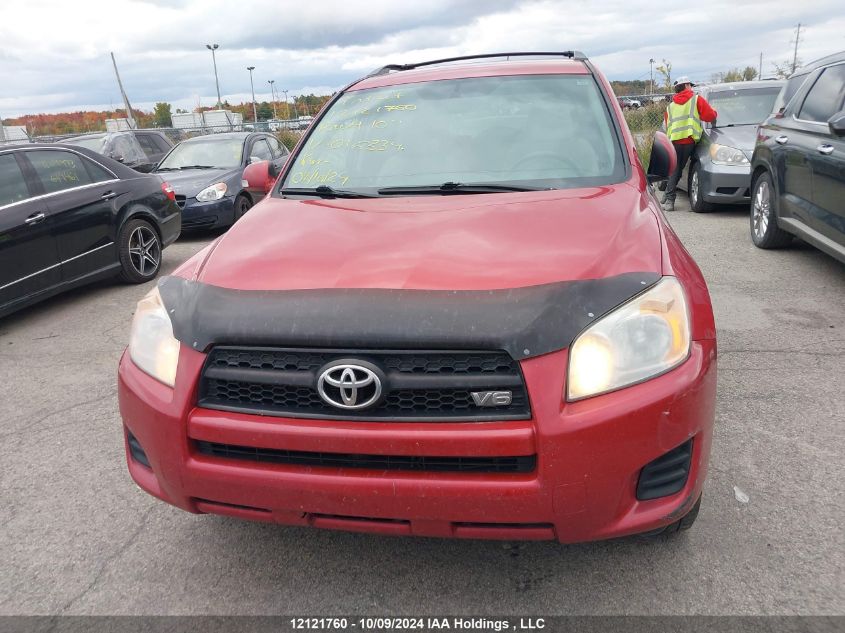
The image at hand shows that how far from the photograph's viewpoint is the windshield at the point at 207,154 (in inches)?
412

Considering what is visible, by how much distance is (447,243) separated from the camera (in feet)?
7.62

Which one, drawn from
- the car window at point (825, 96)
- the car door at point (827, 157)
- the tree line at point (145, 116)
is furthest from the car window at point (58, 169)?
the tree line at point (145, 116)

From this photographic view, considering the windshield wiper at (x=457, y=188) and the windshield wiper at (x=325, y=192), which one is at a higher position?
the windshield wiper at (x=457, y=188)

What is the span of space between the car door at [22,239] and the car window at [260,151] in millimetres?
4995

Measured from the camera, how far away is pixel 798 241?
7.17 metres

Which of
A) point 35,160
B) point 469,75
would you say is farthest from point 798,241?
point 35,160

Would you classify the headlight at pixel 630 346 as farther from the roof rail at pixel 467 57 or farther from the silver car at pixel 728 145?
the silver car at pixel 728 145

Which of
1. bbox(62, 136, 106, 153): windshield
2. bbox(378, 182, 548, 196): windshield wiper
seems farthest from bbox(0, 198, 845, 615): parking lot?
bbox(62, 136, 106, 153): windshield

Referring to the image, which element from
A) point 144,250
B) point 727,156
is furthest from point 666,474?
point 727,156

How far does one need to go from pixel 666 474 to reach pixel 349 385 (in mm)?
956

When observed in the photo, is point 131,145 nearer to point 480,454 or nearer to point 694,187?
point 694,187

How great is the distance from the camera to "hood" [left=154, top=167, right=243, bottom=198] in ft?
31.0

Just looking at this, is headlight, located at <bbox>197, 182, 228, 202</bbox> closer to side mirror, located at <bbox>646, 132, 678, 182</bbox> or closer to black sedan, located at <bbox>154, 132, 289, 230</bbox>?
black sedan, located at <bbox>154, 132, 289, 230</bbox>

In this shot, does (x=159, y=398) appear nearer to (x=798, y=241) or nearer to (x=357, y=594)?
(x=357, y=594)
